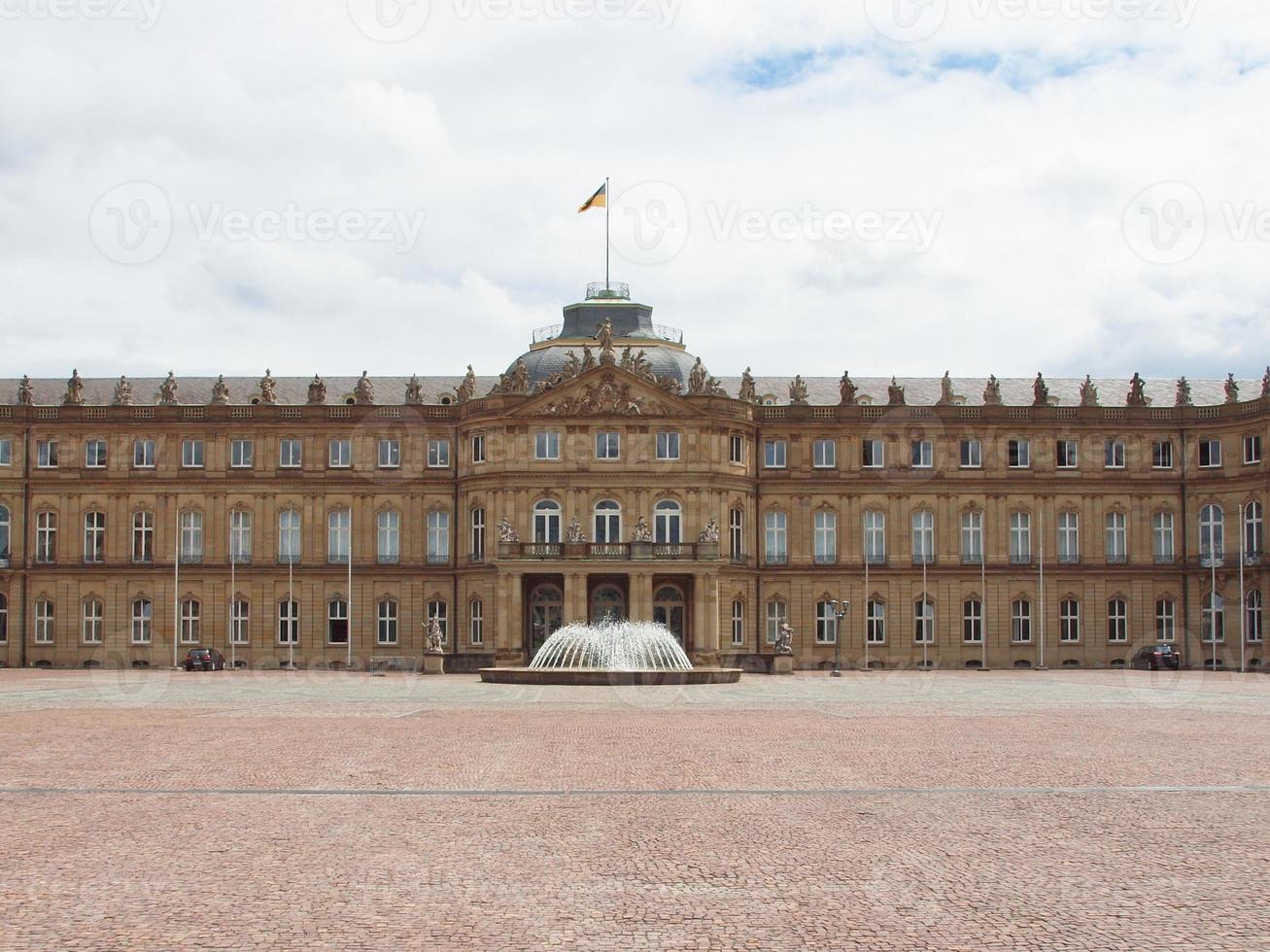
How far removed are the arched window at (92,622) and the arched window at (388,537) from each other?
14657mm

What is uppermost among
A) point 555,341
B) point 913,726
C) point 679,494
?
point 555,341

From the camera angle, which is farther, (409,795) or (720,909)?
(409,795)

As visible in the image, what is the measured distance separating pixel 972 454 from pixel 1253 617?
1622 centimetres

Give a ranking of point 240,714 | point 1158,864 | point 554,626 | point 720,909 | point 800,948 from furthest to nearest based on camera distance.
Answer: point 554,626
point 240,714
point 1158,864
point 720,909
point 800,948

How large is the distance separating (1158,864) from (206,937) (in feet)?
35.5

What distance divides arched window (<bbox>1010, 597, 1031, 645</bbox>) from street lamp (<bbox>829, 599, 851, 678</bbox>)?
856cm

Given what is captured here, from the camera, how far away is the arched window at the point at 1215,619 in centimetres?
8212

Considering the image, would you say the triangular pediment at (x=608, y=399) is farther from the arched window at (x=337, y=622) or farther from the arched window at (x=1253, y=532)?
the arched window at (x=1253, y=532)

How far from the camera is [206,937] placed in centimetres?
1523

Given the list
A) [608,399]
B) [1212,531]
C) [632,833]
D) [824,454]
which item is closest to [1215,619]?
[1212,531]

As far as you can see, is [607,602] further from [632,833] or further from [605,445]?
[632,833]

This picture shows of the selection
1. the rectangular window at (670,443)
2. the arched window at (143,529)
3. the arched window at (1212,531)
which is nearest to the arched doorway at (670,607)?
the rectangular window at (670,443)

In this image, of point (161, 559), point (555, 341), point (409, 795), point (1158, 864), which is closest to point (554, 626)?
point (555, 341)

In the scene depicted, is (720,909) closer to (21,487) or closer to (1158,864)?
(1158,864)
